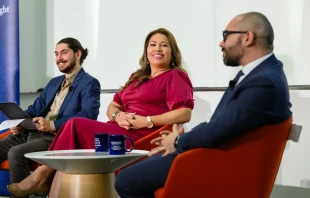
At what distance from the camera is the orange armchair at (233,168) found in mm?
2117

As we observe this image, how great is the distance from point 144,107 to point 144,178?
4.14ft

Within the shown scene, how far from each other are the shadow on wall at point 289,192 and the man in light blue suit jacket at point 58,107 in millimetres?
1512

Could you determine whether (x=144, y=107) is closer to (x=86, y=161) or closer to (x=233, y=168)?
(x=86, y=161)

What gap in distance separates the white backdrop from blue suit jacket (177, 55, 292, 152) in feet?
4.95

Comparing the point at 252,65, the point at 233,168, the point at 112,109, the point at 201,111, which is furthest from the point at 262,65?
the point at 201,111

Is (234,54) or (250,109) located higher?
(234,54)

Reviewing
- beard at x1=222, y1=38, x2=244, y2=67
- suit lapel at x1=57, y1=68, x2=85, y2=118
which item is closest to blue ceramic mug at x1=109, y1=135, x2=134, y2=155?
beard at x1=222, y1=38, x2=244, y2=67

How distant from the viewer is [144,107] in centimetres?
350

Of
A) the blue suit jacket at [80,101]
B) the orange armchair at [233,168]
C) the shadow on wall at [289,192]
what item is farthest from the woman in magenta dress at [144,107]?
the orange armchair at [233,168]

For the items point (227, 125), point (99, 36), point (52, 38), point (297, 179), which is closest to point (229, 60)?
point (227, 125)

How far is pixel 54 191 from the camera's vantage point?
2.98 meters

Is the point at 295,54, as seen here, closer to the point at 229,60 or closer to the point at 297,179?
the point at 297,179

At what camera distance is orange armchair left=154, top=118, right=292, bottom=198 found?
2117 millimetres

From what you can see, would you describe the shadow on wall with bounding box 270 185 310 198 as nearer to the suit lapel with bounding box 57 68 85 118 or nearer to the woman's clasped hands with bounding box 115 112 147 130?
the woman's clasped hands with bounding box 115 112 147 130
